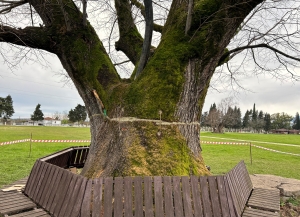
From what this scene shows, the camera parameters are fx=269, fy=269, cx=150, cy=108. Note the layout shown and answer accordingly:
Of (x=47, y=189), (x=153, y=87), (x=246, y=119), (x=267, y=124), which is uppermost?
(x=246, y=119)

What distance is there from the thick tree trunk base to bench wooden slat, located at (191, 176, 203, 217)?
2.60 feet

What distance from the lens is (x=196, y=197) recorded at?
12.4ft

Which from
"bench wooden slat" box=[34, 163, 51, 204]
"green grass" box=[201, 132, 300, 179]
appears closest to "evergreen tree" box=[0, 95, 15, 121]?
"green grass" box=[201, 132, 300, 179]

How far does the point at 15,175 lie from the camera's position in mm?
9109

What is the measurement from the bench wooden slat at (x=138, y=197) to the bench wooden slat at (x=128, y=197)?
0.07m

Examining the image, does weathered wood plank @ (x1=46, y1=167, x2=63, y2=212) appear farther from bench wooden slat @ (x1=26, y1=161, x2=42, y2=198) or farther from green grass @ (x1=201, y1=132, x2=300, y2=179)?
green grass @ (x1=201, y1=132, x2=300, y2=179)

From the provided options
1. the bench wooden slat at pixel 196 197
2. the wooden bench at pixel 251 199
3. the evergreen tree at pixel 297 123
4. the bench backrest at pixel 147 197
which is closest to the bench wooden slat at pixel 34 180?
the bench backrest at pixel 147 197

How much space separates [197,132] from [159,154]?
4.48 ft

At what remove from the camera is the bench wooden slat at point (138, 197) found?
367 centimetres

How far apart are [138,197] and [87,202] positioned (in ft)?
2.25

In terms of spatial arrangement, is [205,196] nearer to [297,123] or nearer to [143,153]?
[143,153]

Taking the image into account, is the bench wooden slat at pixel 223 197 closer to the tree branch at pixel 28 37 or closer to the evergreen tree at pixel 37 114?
the tree branch at pixel 28 37

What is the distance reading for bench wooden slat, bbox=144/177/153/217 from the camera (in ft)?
12.1

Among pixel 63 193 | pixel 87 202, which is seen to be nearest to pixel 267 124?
pixel 63 193
